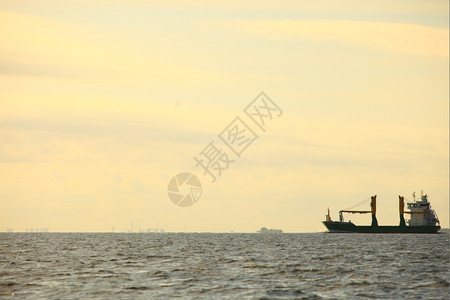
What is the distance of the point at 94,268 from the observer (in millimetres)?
52844

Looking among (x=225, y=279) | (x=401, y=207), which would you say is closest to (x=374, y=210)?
(x=401, y=207)

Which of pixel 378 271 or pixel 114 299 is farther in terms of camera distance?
pixel 378 271

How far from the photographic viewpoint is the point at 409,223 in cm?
18800

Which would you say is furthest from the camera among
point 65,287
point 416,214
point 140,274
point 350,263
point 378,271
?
point 416,214

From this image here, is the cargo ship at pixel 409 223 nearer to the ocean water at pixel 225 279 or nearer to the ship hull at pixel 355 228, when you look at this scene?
the ship hull at pixel 355 228

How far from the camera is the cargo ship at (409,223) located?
606ft

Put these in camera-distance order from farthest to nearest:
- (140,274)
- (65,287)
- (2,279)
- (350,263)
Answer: (350,263) < (140,274) < (2,279) < (65,287)

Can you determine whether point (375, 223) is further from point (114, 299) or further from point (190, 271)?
point (114, 299)

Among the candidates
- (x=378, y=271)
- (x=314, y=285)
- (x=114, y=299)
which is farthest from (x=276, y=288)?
(x=378, y=271)

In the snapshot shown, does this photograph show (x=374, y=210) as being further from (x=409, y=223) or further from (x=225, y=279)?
(x=225, y=279)

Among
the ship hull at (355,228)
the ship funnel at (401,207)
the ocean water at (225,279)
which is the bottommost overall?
the ocean water at (225,279)

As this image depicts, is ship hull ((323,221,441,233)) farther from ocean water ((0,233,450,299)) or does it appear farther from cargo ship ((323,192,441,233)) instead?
ocean water ((0,233,450,299))

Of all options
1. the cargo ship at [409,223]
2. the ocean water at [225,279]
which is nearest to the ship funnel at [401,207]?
the cargo ship at [409,223]

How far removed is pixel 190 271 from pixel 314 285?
11.8m
